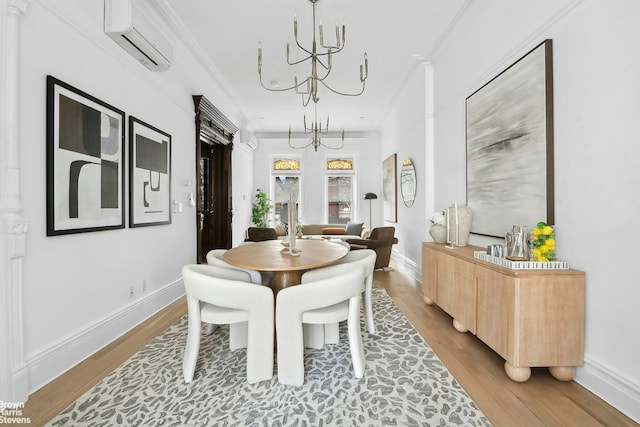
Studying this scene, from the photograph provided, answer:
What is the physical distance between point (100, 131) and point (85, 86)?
335 mm

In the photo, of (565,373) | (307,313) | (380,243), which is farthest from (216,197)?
(565,373)

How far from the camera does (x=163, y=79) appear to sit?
3.28 meters

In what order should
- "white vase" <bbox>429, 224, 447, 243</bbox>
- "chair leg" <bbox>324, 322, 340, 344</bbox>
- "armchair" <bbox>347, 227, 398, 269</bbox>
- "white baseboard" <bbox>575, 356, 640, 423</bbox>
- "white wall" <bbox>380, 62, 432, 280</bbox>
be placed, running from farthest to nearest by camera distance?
"armchair" <bbox>347, 227, 398, 269</bbox> < "white wall" <bbox>380, 62, 432, 280</bbox> < "white vase" <bbox>429, 224, 447, 243</bbox> < "chair leg" <bbox>324, 322, 340, 344</bbox> < "white baseboard" <bbox>575, 356, 640, 423</bbox>

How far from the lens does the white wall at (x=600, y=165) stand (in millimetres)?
1546

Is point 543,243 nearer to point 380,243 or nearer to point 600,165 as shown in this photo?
point 600,165

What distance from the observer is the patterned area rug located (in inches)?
62.4

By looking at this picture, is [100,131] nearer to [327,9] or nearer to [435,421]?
[327,9]

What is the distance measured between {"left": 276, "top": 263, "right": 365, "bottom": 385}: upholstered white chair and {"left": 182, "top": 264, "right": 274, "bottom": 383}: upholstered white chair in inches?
3.1

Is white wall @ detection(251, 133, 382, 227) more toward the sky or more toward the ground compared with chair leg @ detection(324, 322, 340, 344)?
more toward the sky

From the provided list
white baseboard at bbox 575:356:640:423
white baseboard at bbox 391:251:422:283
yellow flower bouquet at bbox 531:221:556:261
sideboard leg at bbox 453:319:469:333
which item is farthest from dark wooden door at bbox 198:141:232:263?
white baseboard at bbox 575:356:640:423

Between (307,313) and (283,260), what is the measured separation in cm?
44

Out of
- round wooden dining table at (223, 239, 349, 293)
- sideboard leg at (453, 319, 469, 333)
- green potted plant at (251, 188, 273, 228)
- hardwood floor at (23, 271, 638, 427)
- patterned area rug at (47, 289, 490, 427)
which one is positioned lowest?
patterned area rug at (47, 289, 490, 427)

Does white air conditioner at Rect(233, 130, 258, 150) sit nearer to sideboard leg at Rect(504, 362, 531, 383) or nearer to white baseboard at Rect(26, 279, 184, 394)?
white baseboard at Rect(26, 279, 184, 394)

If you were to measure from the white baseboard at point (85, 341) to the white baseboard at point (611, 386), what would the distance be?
134 inches
